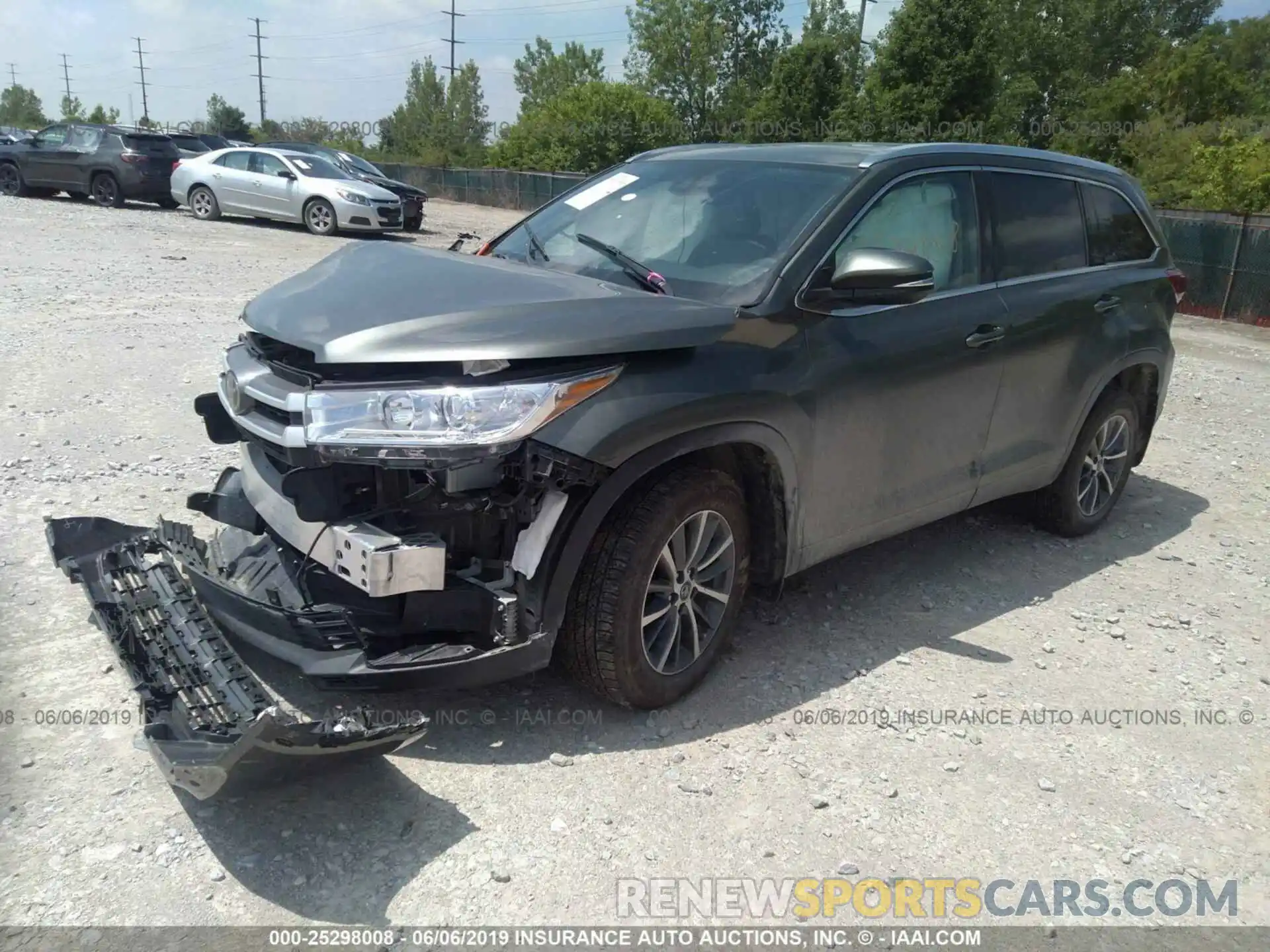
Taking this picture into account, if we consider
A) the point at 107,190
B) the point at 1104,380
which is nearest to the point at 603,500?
the point at 1104,380

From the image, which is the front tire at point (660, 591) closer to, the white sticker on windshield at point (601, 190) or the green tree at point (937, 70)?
the white sticker on windshield at point (601, 190)

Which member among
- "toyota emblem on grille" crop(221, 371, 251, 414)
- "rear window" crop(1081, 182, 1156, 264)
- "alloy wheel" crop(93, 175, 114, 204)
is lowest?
"alloy wheel" crop(93, 175, 114, 204)

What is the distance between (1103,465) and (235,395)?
4547mm

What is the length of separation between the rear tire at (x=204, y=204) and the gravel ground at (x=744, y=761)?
16.1m

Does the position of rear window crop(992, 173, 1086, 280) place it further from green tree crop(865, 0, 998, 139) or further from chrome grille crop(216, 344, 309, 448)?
green tree crop(865, 0, 998, 139)

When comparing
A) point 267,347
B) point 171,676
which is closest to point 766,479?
point 267,347

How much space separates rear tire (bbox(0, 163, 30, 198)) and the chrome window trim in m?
24.2

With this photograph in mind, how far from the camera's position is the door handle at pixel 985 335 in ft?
14.4

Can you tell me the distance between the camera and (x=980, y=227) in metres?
4.61

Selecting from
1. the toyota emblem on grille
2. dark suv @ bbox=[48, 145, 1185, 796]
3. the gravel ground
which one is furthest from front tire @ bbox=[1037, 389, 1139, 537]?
the toyota emblem on grille

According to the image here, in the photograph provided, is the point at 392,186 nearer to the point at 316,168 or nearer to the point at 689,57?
the point at 316,168

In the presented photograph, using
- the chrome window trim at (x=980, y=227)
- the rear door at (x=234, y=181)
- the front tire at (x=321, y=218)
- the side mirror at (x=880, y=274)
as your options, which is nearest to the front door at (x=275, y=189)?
the rear door at (x=234, y=181)

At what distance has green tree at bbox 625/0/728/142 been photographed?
53875 mm

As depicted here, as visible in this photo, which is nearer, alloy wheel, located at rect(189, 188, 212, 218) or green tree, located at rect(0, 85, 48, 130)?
alloy wheel, located at rect(189, 188, 212, 218)
